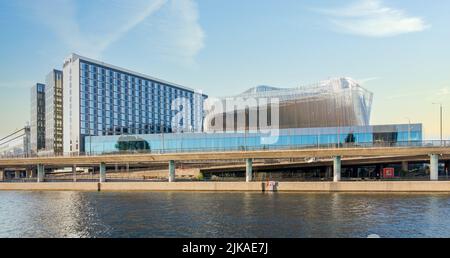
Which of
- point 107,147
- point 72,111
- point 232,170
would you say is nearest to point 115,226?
point 232,170

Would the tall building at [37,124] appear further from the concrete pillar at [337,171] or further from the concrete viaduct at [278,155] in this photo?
the concrete pillar at [337,171]

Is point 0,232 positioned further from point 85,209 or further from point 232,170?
point 232,170

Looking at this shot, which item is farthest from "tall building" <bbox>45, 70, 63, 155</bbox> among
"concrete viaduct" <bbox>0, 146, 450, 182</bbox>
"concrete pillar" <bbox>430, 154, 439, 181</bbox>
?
"concrete pillar" <bbox>430, 154, 439, 181</bbox>

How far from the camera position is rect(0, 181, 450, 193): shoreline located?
222 feet

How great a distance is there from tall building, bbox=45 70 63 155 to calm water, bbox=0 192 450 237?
133118 mm

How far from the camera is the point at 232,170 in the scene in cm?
10538

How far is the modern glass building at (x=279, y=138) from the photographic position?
101 meters

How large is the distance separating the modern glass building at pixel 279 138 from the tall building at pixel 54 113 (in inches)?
2091

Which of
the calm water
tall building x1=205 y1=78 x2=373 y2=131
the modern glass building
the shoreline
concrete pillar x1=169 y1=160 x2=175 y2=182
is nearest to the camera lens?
the calm water

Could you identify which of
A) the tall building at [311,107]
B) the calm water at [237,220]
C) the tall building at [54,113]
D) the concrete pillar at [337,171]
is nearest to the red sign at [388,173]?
the concrete pillar at [337,171]

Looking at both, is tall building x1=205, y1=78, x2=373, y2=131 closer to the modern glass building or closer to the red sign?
the modern glass building

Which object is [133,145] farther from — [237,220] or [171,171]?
[237,220]

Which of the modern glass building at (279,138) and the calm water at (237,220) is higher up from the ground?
the modern glass building at (279,138)

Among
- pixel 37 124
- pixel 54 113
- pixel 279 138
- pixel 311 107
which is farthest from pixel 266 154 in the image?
pixel 37 124
